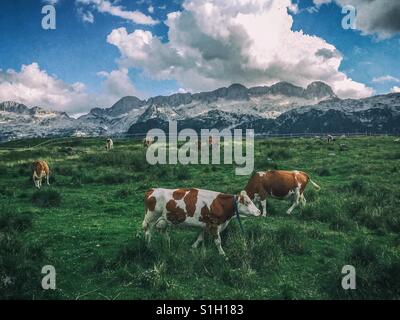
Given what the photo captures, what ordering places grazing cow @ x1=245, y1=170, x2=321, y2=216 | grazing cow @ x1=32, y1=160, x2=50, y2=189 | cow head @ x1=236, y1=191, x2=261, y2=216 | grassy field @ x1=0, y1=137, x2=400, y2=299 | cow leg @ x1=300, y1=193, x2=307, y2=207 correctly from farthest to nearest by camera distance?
grazing cow @ x1=32, y1=160, x2=50, y2=189 → cow leg @ x1=300, y1=193, x2=307, y2=207 → grazing cow @ x1=245, y1=170, x2=321, y2=216 → cow head @ x1=236, y1=191, x2=261, y2=216 → grassy field @ x1=0, y1=137, x2=400, y2=299

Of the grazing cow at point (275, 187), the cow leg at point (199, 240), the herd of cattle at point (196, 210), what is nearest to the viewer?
the cow leg at point (199, 240)

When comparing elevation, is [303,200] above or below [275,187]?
below

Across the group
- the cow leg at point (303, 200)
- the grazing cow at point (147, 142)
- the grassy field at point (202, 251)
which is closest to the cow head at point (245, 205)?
the grassy field at point (202, 251)

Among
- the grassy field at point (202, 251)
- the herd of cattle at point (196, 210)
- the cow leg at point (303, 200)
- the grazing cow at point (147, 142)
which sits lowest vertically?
the grassy field at point (202, 251)

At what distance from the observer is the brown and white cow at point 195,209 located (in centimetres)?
1141

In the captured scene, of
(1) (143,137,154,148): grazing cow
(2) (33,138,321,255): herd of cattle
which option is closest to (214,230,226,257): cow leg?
(2) (33,138,321,255): herd of cattle

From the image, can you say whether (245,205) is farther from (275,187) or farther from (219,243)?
(275,187)

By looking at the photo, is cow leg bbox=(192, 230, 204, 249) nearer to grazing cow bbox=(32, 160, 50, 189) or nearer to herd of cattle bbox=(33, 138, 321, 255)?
herd of cattle bbox=(33, 138, 321, 255)

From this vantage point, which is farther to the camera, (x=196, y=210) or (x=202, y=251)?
(x=196, y=210)

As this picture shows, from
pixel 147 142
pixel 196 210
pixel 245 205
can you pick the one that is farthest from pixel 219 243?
pixel 147 142

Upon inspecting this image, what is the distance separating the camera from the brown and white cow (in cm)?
1141

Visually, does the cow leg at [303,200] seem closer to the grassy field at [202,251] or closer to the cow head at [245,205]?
the grassy field at [202,251]

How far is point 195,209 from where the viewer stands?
11484 mm
